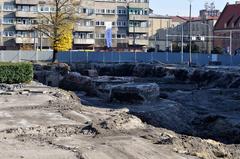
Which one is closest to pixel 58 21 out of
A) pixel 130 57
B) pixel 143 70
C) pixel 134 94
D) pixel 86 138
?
pixel 143 70

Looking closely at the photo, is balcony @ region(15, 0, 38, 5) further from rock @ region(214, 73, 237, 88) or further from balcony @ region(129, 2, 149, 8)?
rock @ region(214, 73, 237, 88)

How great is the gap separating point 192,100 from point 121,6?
80146 millimetres

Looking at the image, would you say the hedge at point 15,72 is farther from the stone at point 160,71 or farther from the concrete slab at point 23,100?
the stone at point 160,71

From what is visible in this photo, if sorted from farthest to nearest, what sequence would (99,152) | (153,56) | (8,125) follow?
(153,56) < (8,125) < (99,152)

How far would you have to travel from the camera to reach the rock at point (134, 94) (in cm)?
3250

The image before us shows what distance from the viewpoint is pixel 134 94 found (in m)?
32.5

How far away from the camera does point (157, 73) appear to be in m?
64.1

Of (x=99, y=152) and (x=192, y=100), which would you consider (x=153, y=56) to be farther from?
(x=99, y=152)

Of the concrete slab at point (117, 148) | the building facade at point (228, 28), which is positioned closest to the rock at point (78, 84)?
the concrete slab at point (117, 148)

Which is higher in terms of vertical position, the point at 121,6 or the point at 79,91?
the point at 121,6

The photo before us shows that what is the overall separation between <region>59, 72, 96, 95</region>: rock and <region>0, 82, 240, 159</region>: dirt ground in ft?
46.7

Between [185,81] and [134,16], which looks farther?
[134,16]

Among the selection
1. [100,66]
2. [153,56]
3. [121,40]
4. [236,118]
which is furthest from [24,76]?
[121,40]

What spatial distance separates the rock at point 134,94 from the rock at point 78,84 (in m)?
5.71
